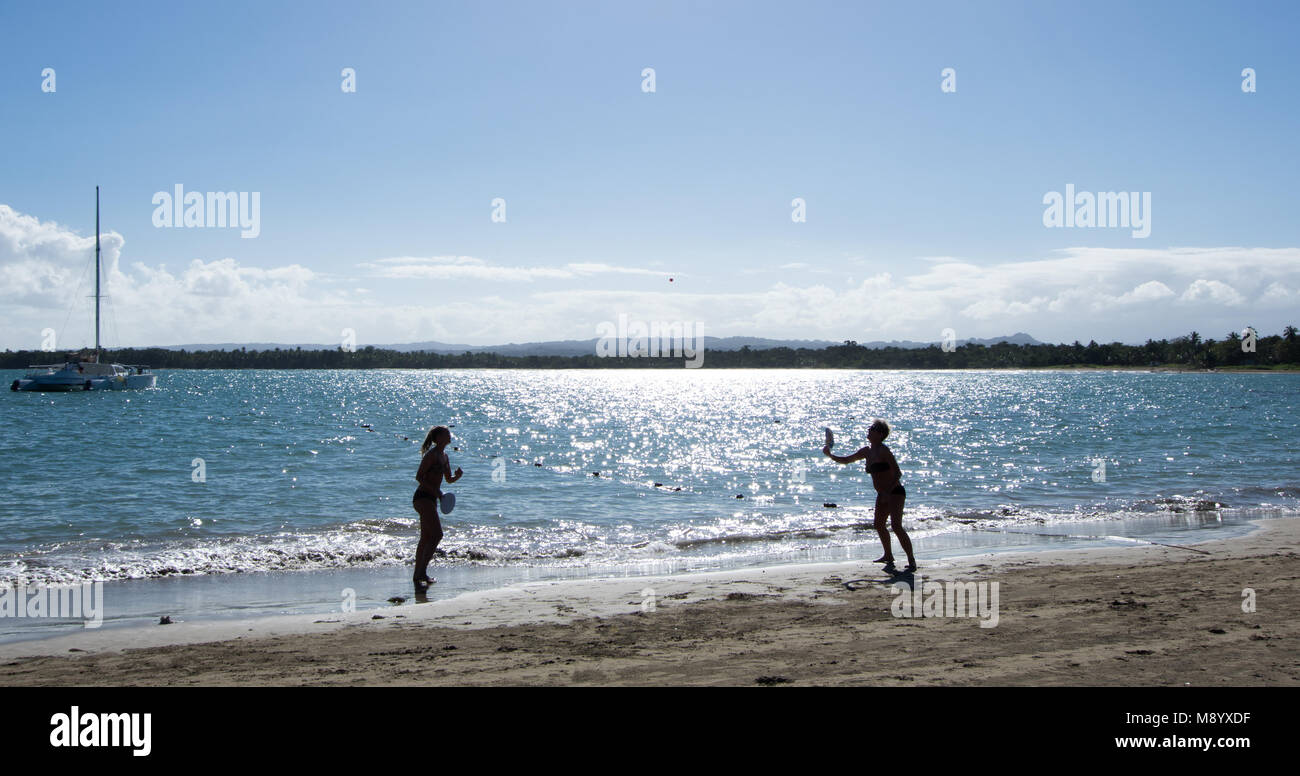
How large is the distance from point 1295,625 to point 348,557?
12.2m

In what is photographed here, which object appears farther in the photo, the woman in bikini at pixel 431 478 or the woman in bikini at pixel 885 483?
the woman in bikini at pixel 885 483

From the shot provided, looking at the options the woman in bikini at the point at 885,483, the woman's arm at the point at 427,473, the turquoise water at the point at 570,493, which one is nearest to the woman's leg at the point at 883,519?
the woman in bikini at the point at 885,483

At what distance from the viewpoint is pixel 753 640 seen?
753 centimetres

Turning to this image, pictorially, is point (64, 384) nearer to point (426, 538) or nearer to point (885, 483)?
point (426, 538)

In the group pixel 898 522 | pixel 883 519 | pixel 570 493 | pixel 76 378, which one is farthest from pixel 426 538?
pixel 76 378

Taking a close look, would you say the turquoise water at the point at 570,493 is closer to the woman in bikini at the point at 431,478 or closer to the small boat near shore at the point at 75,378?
the woman in bikini at the point at 431,478

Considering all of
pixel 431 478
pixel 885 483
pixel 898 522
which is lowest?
pixel 898 522

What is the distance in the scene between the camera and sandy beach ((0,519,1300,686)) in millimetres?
6316

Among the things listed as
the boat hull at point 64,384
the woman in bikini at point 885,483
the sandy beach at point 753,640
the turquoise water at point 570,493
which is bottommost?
the turquoise water at point 570,493

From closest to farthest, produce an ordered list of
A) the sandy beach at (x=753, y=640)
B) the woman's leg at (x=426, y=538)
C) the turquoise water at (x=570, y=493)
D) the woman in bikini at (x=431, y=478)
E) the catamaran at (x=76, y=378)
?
the sandy beach at (x=753, y=640) < the woman in bikini at (x=431, y=478) < the woman's leg at (x=426, y=538) < the turquoise water at (x=570, y=493) < the catamaran at (x=76, y=378)

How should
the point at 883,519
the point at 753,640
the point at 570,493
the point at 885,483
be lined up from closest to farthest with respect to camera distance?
the point at 753,640
the point at 885,483
the point at 883,519
the point at 570,493

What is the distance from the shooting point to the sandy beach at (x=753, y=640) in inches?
249

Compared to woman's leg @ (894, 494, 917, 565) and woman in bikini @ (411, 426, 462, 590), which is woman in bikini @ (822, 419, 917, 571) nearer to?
woman's leg @ (894, 494, 917, 565)
